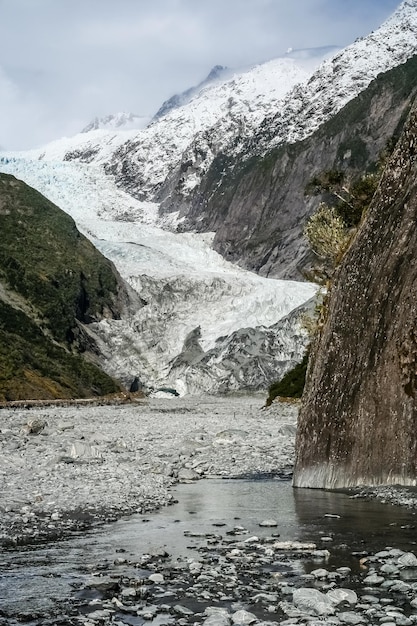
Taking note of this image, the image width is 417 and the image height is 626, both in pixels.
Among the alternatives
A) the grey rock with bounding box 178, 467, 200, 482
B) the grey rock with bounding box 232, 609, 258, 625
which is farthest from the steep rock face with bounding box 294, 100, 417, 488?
the grey rock with bounding box 232, 609, 258, 625

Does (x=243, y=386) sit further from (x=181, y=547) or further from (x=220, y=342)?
(x=181, y=547)

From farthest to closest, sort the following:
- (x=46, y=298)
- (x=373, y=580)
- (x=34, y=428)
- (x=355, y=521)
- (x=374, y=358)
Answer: (x=46, y=298) < (x=34, y=428) < (x=374, y=358) < (x=355, y=521) < (x=373, y=580)

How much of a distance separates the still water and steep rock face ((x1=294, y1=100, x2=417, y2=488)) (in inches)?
40.9

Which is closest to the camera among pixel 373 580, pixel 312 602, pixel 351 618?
pixel 351 618

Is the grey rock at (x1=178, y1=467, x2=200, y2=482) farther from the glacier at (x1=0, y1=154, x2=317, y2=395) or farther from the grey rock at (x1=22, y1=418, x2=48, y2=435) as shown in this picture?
the glacier at (x1=0, y1=154, x2=317, y2=395)

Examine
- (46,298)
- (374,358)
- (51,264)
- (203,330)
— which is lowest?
(374,358)

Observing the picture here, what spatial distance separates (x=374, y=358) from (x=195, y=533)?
21.5ft

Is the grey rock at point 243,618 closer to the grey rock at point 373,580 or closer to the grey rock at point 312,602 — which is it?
the grey rock at point 312,602

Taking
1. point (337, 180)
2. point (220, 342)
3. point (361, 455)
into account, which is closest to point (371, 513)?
point (361, 455)

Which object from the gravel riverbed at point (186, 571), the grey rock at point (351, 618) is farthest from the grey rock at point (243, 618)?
the grey rock at point (351, 618)

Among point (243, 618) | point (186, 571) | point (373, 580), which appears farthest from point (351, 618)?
point (186, 571)

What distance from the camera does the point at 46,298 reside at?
443 feet

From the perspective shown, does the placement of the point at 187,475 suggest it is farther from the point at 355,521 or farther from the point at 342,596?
the point at 342,596

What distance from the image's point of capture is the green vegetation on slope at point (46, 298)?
319ft
